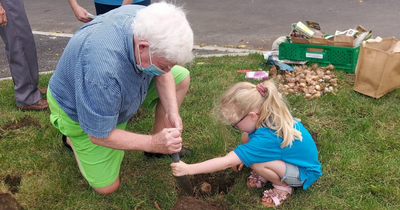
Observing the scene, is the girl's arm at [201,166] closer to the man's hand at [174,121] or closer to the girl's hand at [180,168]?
the girl's hand at [180,168]

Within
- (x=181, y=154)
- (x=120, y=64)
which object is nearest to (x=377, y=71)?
(x=181, y=154)

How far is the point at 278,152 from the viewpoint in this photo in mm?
2178

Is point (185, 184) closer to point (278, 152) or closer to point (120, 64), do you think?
point (278, 152)

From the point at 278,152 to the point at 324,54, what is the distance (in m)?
2.38

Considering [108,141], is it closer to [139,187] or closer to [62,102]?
[62,102]

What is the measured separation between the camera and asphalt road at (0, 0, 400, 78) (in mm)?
5996

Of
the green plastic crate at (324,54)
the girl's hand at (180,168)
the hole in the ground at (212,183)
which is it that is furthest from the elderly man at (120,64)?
the green plastic crate at (324,54)

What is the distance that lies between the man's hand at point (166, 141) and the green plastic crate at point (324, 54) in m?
2.74

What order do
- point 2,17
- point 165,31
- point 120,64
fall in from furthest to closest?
1. point 2,17
2. point 120,64
3. point 165,31

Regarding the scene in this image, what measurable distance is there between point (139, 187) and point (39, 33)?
18.8 ft

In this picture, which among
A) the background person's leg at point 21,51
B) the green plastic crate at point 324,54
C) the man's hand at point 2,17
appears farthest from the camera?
the green plastic crate at point 324,54

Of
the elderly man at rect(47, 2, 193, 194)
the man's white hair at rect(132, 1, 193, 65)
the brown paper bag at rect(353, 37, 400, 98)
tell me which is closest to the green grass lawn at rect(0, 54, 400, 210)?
the brown paper bag at rect(353, 37, 400, 98)

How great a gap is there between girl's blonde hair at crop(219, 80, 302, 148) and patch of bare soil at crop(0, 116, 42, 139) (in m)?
2.11

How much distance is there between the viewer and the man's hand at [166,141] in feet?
6.41
